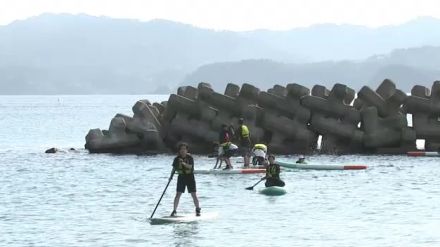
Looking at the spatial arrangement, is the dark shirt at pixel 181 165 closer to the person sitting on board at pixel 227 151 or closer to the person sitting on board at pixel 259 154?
the person sitting on board at pixel 227 151

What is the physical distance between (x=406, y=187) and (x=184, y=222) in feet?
46.8

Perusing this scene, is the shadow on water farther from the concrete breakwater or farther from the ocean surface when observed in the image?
the concrete breakwater

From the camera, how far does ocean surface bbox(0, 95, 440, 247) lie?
99.3ft

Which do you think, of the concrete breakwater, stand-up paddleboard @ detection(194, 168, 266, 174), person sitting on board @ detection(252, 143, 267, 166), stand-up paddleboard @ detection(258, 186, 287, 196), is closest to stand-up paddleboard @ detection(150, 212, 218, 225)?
stand-up paddleboard @ detection(258, 186, 287, 196)

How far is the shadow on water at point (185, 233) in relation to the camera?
29438 millimetres

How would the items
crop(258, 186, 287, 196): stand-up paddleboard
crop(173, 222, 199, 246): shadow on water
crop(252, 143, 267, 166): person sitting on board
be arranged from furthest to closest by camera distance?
crop(252, 143, 267, 166): person sitting on board, crop(258, 186, 287, 196): stand-up paddleboard, crop(173, 222, 199, 246): shadow on water

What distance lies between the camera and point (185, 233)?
1219 inches

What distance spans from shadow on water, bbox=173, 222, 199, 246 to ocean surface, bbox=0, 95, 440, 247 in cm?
3

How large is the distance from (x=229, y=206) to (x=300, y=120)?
21952mm

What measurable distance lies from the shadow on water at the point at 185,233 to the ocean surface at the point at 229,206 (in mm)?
28

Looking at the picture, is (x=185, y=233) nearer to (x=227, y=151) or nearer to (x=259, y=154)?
(x=227, y=151)

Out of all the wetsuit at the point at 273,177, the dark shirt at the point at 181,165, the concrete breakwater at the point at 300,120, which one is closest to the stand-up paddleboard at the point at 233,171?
the wetsuit at the point at 273,177

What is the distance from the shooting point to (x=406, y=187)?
44.1 metres

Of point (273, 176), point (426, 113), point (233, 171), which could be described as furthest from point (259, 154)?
point (426, 113)
